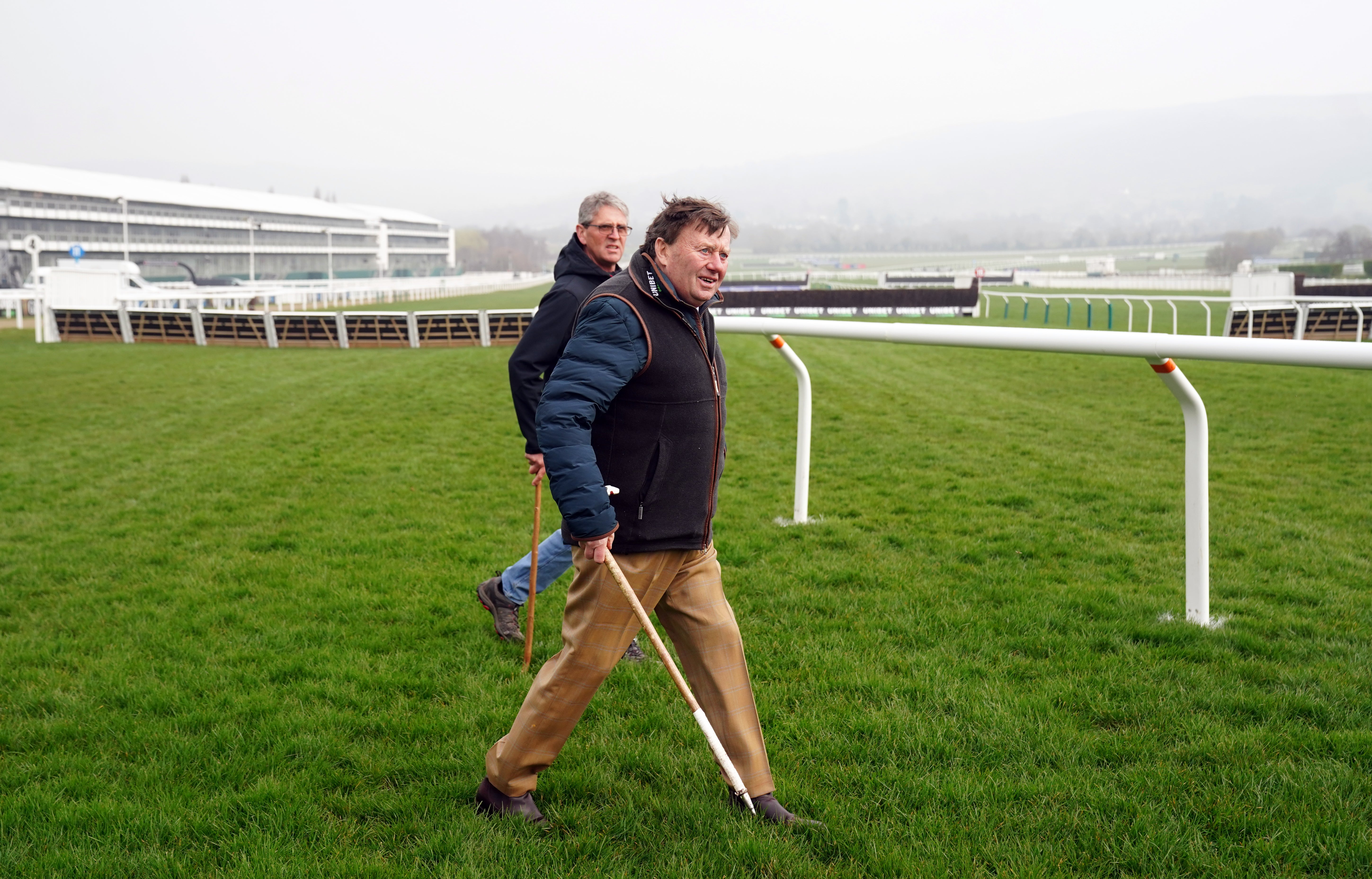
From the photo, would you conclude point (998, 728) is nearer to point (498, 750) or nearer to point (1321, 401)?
point (498, 750)

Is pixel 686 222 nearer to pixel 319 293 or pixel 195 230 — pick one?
pixel 319 293

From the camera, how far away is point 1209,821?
9.18 ft

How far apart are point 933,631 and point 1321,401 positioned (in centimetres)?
901

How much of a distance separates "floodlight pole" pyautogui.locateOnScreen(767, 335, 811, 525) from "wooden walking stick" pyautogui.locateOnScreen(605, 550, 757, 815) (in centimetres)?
293

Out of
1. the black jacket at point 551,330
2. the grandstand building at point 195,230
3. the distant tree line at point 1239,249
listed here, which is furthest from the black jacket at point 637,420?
the distant tree line at point 1239,249

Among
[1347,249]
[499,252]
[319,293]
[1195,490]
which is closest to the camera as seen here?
[1195,490]

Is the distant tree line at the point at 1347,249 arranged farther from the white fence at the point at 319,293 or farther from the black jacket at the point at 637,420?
the black jacket at the point at 637,420

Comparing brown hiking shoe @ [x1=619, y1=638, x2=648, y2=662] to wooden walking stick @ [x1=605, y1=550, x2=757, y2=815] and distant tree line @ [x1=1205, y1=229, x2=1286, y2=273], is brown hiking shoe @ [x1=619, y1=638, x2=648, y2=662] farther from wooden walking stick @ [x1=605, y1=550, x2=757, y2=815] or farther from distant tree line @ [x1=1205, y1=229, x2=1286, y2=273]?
distant tree line @ [x1=1205, y1=229, x2=1286, y2=273]

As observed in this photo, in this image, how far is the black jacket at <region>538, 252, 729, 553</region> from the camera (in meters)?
2.54

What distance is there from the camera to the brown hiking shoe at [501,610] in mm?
4414

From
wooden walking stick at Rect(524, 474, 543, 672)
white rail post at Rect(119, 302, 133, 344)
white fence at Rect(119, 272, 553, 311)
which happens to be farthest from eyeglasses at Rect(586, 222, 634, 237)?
white fence at Rect(119, 272, 553, 311)

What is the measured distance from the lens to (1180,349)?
3.45 meters

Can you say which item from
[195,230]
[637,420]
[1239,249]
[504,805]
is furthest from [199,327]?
[1239,249]

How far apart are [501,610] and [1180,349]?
2.97 meters
